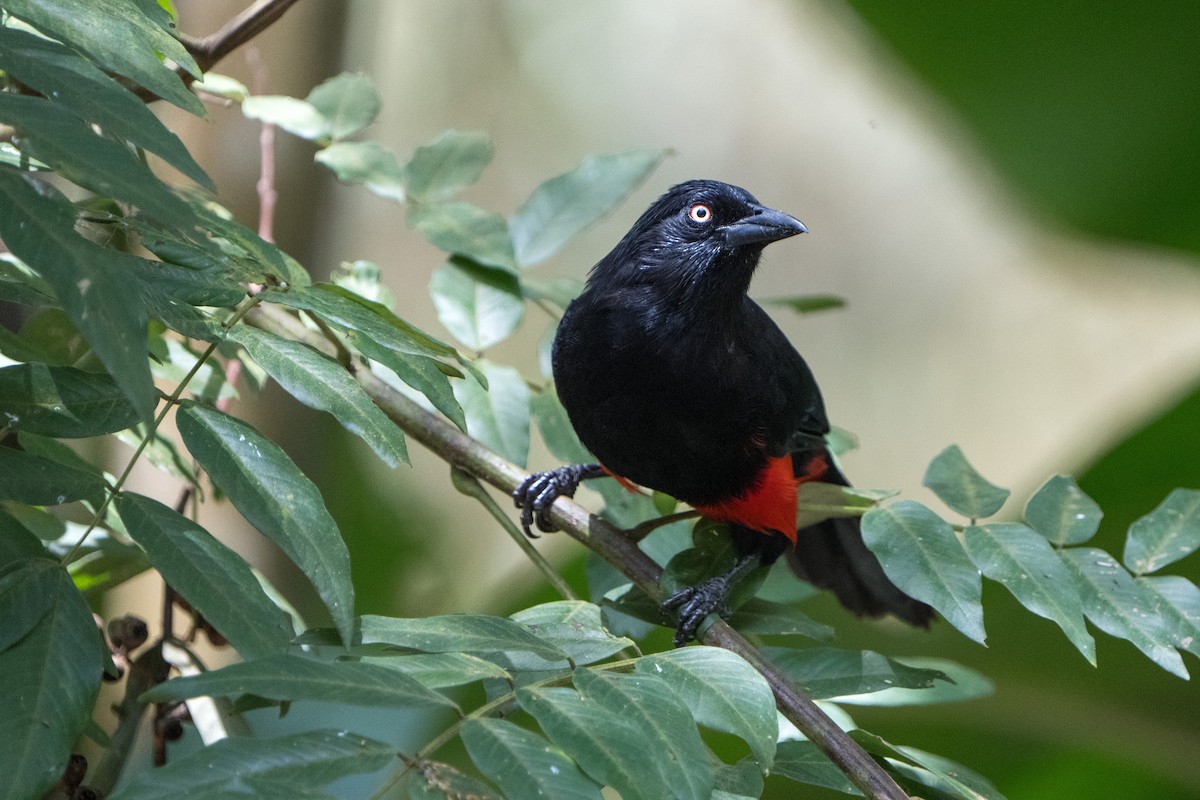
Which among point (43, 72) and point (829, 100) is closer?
point (43, 72)

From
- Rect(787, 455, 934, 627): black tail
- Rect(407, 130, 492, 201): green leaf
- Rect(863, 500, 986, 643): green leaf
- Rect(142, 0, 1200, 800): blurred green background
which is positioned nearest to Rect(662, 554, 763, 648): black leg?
Rect(863, 500, 986, 643): green leaf

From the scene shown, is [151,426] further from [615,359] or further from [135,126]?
[615,359]

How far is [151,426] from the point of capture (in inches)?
46.7

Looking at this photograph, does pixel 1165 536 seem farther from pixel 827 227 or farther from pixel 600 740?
pixel 827 227

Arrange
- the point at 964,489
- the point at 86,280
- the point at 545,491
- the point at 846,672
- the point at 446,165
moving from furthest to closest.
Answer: the point at 545,491 < the point at 446,165 < the point at 964,489 < the point at 846,672 < the point at 86,280

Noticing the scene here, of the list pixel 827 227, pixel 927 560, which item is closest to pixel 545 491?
pixel 927 560

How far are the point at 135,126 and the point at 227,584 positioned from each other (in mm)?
514

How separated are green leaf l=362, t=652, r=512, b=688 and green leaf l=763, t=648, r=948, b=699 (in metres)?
0.66

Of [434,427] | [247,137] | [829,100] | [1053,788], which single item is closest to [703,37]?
[829,100]

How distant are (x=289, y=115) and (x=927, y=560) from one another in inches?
65.0

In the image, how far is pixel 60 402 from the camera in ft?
4.51

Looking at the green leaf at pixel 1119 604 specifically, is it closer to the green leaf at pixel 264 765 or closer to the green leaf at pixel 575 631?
the green leaf at pixel 575 631

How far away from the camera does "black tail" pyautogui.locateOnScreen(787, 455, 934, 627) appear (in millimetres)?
3092

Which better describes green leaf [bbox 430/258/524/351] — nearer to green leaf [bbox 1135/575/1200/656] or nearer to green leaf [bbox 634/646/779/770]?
green leaf [bbox 634/646/779/770]
